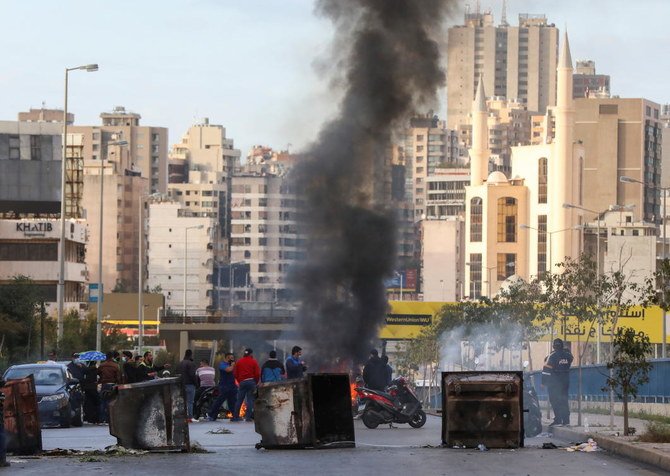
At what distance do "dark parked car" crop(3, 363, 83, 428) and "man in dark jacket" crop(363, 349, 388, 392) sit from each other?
6.41m

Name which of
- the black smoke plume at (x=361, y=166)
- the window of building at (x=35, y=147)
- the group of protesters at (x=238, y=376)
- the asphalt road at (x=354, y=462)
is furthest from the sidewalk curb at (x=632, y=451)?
the window of building at (x=35, y=147)

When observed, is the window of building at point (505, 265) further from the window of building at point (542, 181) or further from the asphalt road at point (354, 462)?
the asphalt road at point (354, 462)

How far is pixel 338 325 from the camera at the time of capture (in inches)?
1866

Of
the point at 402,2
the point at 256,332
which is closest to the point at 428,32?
the point at 402,2

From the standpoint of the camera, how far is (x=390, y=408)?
3419 cm

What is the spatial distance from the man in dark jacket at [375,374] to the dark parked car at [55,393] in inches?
252

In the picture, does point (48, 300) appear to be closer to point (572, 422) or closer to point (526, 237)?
point (572, 422)

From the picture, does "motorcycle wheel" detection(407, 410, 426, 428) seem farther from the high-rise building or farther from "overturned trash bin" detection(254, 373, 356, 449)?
the high-rise building

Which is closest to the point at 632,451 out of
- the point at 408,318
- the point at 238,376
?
the point at 238,376

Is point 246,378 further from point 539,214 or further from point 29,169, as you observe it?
point 539,214

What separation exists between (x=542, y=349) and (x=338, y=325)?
4678 centimetres

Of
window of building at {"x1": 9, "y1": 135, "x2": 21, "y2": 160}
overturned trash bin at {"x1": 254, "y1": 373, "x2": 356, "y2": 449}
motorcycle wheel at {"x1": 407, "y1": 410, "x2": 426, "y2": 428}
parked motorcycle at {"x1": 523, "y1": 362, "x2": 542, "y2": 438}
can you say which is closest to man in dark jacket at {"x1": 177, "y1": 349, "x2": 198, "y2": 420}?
motorcycle wheel at {"x1": 407, "y1": 410, "x2": 426, "y2": 428}

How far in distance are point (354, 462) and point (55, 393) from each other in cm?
1596

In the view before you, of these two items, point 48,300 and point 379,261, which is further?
point 48,300
